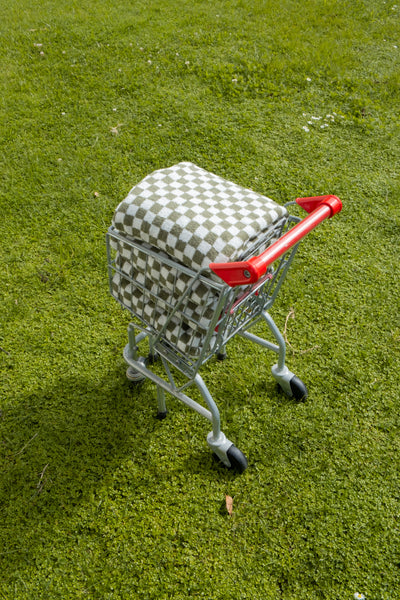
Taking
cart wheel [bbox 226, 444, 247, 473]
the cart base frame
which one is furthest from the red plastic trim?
cart wheel [bbox 226, 444, 247, 473]

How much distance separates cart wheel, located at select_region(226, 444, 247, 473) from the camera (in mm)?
2646

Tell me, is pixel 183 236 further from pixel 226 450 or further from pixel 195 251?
pixel 226 450

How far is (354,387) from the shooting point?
315cm

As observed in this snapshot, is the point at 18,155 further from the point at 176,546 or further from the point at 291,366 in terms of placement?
the point at 176,546

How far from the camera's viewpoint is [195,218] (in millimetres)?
1981

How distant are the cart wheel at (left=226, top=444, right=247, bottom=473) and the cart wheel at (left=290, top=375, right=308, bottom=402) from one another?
55 centimetres

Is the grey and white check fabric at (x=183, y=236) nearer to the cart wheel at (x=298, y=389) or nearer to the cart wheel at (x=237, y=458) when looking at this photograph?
the cart wheel at (x=237, y=458)

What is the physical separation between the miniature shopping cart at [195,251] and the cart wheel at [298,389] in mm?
714

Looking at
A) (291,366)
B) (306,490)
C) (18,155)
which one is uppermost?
(18,155)

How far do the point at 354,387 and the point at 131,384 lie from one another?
1400mm

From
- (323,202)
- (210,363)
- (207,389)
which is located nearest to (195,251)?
(323,202)

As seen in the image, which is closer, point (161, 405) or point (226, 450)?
point (226, 450)

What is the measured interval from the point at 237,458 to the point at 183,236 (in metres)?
1.32

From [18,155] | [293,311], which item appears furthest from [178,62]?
[293,311]
